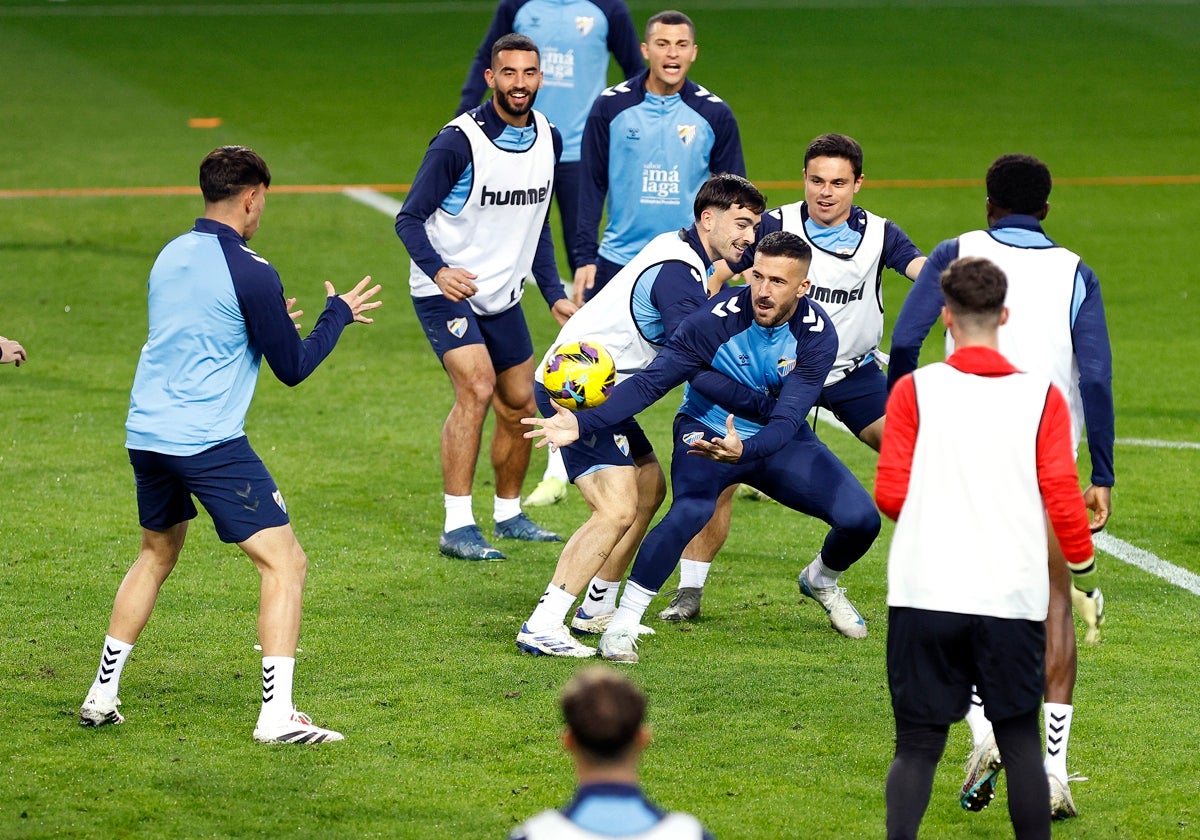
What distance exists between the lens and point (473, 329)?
901 cm

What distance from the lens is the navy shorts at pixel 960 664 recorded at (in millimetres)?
4750

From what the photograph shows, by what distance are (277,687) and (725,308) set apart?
2.34m

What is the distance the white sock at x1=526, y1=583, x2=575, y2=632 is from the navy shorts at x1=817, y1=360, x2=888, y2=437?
174 centimetres

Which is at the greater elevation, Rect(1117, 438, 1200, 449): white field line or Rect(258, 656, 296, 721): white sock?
Rect(1117, 438, 1200, 449): white field line

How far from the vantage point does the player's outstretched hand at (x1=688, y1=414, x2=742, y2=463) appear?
663 centimetres

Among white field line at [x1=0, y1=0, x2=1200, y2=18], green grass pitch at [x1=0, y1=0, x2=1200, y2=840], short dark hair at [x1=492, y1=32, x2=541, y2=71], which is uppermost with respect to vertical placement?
white field line at [x1=0, y1=0, x2=1200, y2=18]

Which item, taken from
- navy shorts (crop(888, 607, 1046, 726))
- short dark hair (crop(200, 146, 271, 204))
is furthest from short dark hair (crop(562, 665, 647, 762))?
short dark hair (crop(200, 146, 271, 204))

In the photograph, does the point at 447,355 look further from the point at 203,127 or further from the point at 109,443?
the point at 203,127

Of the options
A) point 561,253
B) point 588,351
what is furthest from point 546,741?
point 561,253

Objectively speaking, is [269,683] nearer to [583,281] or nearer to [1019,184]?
[1019,184]

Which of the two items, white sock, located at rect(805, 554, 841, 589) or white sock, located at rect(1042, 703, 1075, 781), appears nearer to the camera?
white sock, located at rect(1042, 703, 1075, 781)

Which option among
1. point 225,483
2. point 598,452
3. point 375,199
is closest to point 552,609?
point 598,452

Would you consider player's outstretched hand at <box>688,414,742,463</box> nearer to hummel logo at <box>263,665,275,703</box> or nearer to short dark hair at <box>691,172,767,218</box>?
short dark hair at <box>691,172,767,218</box>

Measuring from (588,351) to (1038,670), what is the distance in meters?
2.96
